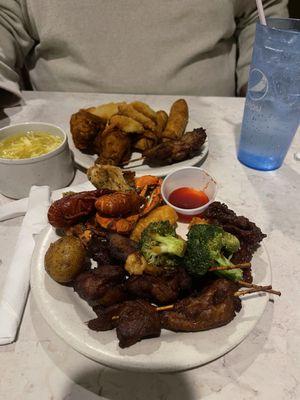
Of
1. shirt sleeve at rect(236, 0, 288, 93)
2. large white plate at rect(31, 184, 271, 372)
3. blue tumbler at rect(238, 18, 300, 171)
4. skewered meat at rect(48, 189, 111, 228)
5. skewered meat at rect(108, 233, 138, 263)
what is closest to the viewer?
large white plate at rect(31, 184, 271, 372)

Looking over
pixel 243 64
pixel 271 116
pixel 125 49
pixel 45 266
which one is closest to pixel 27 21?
pixel 125 49

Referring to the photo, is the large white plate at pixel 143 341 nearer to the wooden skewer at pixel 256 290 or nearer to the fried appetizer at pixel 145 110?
the wooden skewer at pixel 256 290

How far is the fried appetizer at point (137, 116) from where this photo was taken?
2104 millimetres

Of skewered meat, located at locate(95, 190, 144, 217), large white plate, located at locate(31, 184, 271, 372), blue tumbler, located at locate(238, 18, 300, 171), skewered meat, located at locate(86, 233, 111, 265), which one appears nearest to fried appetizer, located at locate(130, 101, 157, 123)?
blue tumbler, located at locate(238, 18, 300, 171)

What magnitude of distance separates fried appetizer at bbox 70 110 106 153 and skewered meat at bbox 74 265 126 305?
0.97 meters

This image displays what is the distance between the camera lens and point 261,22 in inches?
63.2

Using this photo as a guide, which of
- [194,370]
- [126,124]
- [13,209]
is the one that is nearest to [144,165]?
[126,124]

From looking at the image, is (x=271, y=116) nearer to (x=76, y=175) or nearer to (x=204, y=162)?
(x=204, y=162)

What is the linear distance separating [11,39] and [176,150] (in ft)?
Answer: 5.75

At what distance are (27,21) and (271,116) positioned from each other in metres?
2.10

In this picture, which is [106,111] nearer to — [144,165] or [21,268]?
[144,165]

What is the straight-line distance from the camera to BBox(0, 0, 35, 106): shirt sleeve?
251cm

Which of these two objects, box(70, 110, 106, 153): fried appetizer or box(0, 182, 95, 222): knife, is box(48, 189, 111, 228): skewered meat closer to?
box(0, 182, 95, 222): knife

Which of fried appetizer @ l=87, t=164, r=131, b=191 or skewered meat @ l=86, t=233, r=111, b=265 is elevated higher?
fried appetizer @ l=87, t=164, r=131, b=191
